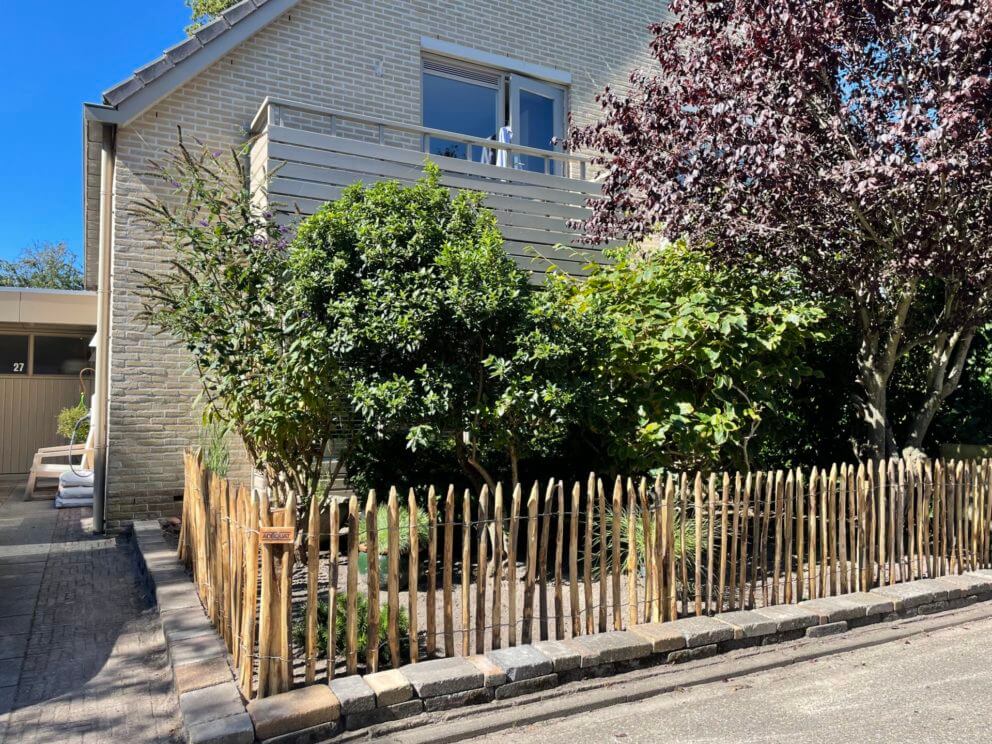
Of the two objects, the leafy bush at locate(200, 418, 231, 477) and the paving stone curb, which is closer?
the paving stone curb

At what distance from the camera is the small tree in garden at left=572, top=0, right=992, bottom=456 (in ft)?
19.9

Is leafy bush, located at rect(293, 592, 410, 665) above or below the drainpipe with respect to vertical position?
below

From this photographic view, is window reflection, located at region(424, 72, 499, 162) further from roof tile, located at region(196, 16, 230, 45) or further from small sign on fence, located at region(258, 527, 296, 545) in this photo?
small sign on fence, located at region(258, 527, 296, 545)

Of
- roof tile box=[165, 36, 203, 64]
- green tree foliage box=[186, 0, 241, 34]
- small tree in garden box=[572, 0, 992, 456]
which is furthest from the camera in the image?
green tree foliage box=[186, 0, 241, 34]

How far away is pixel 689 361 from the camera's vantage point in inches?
270

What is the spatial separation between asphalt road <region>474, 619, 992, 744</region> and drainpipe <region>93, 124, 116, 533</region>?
6.24 meters

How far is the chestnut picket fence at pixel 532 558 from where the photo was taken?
165 inches

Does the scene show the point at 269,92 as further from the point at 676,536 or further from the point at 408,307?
the point at 676,536

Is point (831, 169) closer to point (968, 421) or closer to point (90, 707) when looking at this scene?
point (968, 421)

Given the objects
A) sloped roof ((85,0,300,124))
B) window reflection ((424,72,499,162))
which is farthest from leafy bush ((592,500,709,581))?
sloped roof ((85,0,300,124))

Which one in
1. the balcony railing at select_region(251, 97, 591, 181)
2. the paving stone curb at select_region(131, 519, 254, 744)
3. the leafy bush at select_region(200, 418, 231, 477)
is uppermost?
the balcony railing at select_region(251, 97, 591, 181)

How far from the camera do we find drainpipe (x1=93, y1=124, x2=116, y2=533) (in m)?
8.43

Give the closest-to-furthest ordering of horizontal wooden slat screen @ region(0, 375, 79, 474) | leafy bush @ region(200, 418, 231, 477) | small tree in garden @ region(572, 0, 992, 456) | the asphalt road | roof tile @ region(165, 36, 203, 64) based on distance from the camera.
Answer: the asphalt road, small tree in garden @ region(572, 0, 992, 456), leafy bush @ region(200, 418, 231, 477), roof tile @ region(165, 36, 203, 64), horizontal wooden slat screen @ region(0, 375, 79, 474)

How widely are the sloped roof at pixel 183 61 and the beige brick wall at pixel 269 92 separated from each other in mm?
227
